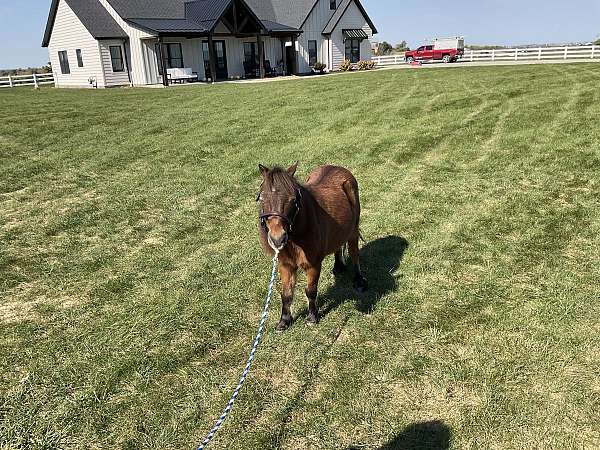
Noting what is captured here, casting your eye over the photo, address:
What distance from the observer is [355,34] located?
42562 mm

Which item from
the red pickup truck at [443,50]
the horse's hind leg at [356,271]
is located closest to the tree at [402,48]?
the red pickup truck at [443,50]

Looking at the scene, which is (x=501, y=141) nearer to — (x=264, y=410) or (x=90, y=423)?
(x=264, y=410)

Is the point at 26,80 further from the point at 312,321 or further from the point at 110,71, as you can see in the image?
the point at 312,321

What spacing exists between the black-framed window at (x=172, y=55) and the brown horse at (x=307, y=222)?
30123 mm

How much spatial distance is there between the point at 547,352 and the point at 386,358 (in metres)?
1.50

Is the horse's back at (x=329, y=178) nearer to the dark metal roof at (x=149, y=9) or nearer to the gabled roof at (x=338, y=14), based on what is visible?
the dark metal roof at (x=149, y=9)

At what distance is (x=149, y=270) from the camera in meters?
6.31

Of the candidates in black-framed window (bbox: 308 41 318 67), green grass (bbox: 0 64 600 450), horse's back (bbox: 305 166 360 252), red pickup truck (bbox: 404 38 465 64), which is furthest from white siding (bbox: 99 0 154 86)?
horse's back (bbox: 305 166 360 252)

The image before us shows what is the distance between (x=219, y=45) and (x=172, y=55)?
400 centimetres

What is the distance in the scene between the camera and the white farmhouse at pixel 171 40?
31.2m

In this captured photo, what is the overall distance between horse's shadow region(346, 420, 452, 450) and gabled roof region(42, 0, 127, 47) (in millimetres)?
33091

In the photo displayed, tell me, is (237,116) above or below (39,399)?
above

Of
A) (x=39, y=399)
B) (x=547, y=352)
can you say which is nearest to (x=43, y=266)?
(x=39, y=399)

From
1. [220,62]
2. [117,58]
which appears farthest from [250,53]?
[117,58]
